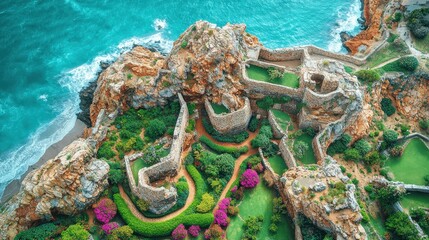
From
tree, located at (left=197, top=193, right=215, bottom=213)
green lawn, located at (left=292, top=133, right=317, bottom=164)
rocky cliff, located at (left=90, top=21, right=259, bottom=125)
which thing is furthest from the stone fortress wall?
green lawn, located at (left=292, top=133, right=317, bottom=164)

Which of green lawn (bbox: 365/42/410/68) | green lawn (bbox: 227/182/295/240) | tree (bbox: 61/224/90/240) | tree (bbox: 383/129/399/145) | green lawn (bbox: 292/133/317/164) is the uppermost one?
green lawn (bbox: 365/42/410/68)

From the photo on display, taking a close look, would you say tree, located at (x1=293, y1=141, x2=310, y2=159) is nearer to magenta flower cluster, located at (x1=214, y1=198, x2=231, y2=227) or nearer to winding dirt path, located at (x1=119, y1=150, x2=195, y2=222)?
magenta flower cluster, located at (x1=214, y1=198, x2=231, y2=227)

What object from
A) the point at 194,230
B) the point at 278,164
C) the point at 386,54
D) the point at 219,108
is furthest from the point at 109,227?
the point at 386,54

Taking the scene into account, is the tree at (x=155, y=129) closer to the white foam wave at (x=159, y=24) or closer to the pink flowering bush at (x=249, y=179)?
the pink flowering bush at (x=249, y=179)

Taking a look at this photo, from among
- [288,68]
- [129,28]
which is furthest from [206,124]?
[129,28]

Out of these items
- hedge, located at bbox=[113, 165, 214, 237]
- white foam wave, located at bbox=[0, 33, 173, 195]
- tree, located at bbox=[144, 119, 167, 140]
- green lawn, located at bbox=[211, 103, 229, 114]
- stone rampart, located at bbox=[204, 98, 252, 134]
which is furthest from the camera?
white foam wave, located at bbox=[0, 33, 173, 195]

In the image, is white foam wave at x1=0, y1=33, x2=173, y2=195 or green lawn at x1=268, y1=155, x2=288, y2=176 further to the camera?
white foam wave at x1=0, y1=33, x2=173, y2=195
